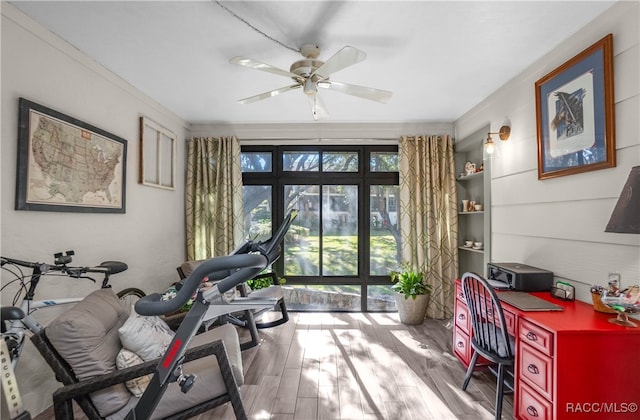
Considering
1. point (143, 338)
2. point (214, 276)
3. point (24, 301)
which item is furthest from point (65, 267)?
point (214, 276)

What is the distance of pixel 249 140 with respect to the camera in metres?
4.12

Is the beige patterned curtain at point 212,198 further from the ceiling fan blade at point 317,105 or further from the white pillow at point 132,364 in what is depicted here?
the white pillow at point 132,364

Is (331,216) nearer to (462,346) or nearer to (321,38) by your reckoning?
(462,346)

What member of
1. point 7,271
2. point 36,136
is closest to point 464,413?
point 7,271

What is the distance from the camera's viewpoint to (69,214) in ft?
7.34

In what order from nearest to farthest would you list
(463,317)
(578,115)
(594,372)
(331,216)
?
(594,372), (578,115), (463,317), (331,216)

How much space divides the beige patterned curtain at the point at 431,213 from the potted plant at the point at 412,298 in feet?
0.83

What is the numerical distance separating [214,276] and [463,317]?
2429 millimetres

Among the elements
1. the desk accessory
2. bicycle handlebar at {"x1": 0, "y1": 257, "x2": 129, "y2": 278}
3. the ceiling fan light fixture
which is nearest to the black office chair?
the desk accessory

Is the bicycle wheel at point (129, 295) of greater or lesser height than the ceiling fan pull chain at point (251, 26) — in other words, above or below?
below

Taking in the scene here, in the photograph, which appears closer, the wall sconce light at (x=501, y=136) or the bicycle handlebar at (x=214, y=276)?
the bicycle handlebar at (x=214, y=276)

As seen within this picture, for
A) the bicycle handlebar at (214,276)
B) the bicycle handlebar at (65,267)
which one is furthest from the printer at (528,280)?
the bicycle handlebar at (65,267)

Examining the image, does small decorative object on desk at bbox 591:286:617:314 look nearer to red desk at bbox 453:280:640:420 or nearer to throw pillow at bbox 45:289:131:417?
red desk at bbox 453:280:640:420

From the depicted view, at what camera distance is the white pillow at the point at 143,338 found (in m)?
1.62
